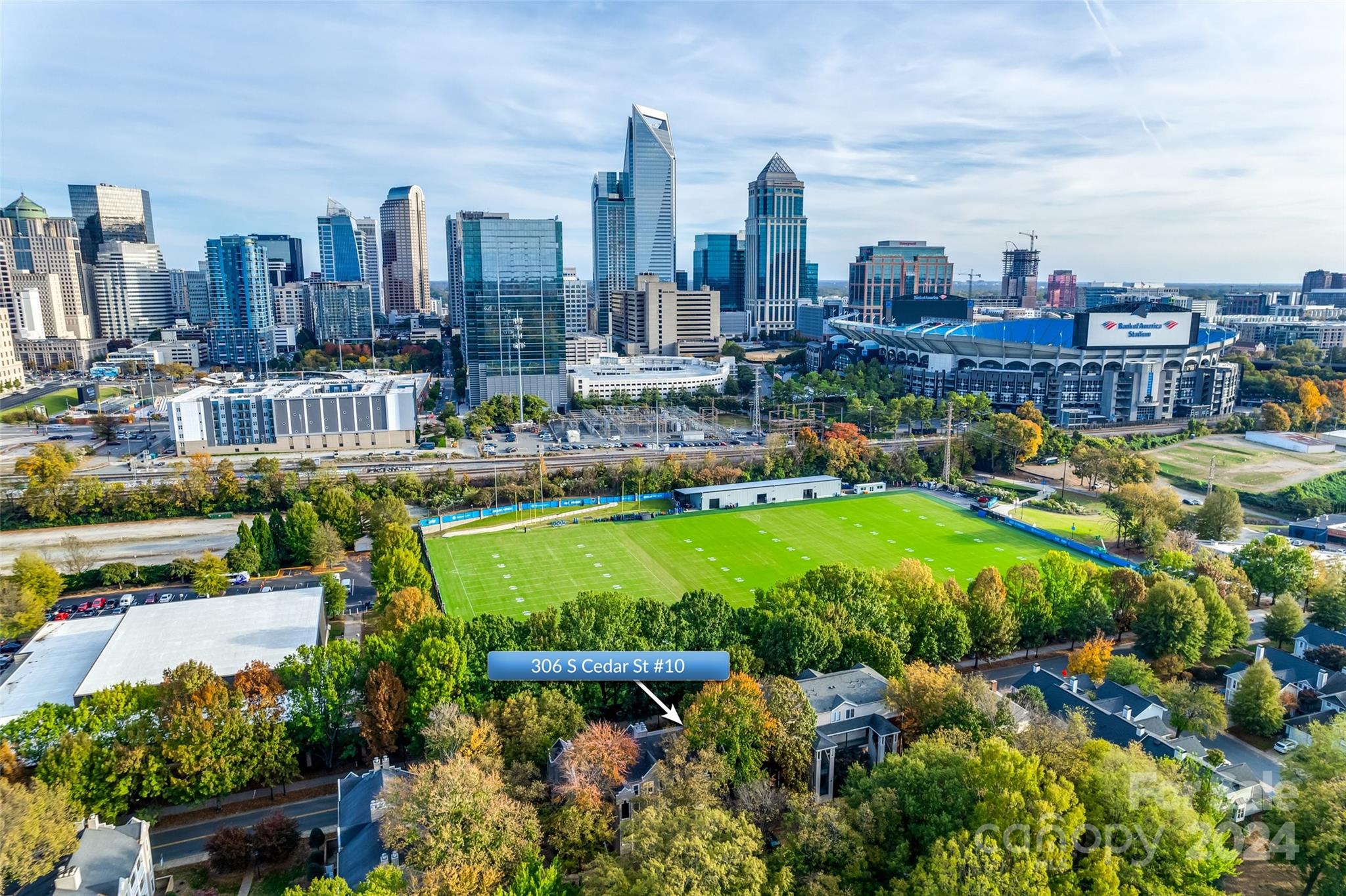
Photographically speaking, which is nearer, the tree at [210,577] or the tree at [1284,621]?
the tree at [1284,621]

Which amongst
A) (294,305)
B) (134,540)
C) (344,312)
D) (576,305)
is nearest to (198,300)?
(294,305)

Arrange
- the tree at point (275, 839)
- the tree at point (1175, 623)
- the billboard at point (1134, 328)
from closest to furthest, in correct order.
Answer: the tree at point (275, 839) → the tree at point (1175, 623) → the billboard at point (1134, 328)

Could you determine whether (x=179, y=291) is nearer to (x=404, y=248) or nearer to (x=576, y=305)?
(x=404, y=248)

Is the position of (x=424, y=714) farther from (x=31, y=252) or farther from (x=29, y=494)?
(x=31, y=252)

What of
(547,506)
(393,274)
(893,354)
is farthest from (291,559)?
(393,274)

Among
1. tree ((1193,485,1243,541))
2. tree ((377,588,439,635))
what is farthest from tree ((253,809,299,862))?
tree ((1193,485,1243,541))

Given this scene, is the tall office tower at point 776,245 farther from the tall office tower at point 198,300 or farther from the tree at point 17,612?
the tree at point 17,612

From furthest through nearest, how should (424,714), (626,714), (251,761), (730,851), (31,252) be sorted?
1. (31,252)
2. (626,714)
3. (424,714)
4. (251,761)
5. (730,851)

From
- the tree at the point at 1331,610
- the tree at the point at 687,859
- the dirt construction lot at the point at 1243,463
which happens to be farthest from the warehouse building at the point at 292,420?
the dirt construction lot at the point at 1243,463

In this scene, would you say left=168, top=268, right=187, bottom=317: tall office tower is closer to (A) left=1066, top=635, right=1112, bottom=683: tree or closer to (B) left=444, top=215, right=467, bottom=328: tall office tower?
(B) left=444, top=215, right=467, bottom=328: tall office tower
